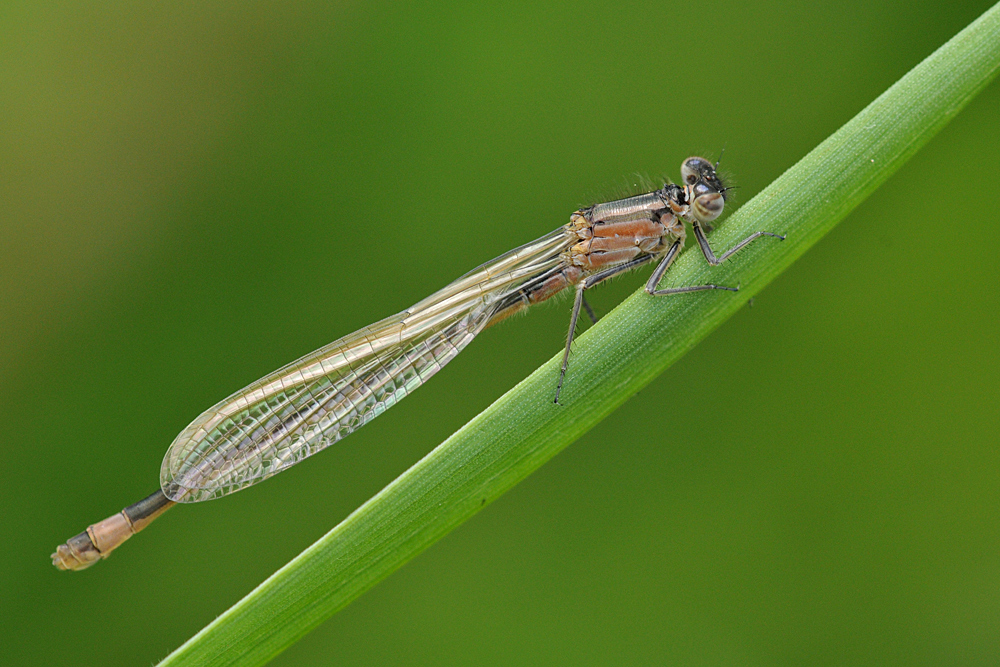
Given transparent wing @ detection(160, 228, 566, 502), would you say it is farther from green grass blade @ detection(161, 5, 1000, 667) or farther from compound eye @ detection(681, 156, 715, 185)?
green grass blade @ detection(161, 5, 1000, 667)

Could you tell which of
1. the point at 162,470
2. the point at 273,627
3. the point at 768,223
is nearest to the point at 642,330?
the point at 768,223

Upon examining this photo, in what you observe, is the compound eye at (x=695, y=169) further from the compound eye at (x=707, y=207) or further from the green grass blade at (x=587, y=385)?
the green grass blade at (x=587, y=385)

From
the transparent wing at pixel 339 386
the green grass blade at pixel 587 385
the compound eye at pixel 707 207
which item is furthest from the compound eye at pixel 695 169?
the green grass blade at pixel 587 385

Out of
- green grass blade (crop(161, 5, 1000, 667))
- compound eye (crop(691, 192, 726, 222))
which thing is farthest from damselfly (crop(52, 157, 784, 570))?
green grass blade (crop(161, 5, 1000, 667))

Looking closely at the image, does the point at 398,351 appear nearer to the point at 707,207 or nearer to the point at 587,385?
the point at 587,385

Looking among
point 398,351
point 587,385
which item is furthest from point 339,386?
point 587,385

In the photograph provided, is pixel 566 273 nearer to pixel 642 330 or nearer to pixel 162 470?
pixel 642 330

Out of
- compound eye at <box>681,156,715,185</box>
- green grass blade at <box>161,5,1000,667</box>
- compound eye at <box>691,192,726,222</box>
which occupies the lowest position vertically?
green grass blade at <box>161,5,1000,667</box>
